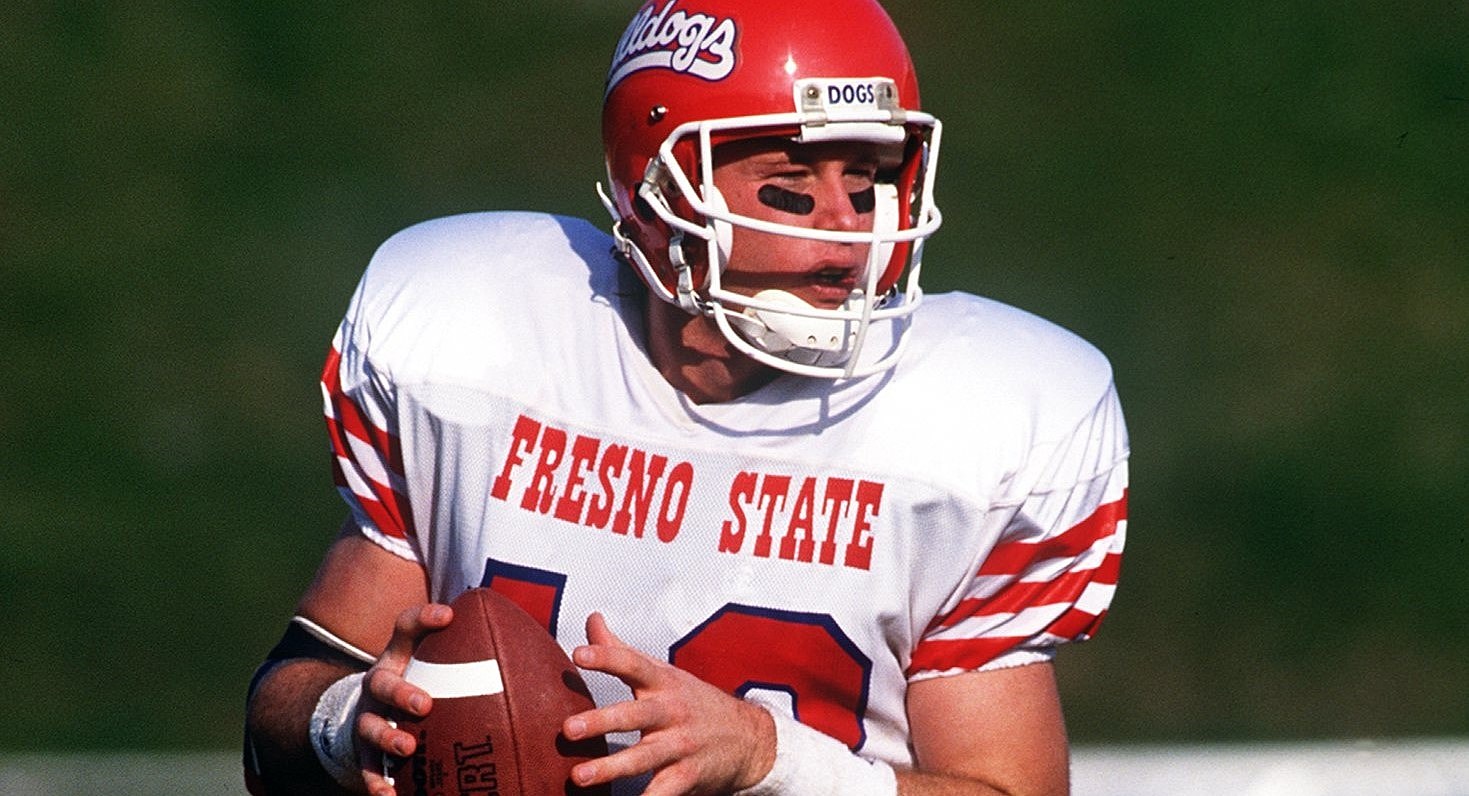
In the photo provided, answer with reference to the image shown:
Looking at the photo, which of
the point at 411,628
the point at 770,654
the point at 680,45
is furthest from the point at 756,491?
the point at 680,45

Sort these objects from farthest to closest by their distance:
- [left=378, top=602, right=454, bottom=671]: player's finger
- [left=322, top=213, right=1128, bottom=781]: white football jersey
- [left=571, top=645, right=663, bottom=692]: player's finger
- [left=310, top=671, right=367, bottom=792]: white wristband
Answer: [left=322, top=213, right=1128, bottom=781]: white football jersey → [left=310, top=671, right=367, bottom=792]: white wristband → [left=378, top=602, right=454, bottom=671]: player's finger → [left=571, top=645, right=663, bottom=692]: player's finger

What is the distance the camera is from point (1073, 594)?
241 centimetres

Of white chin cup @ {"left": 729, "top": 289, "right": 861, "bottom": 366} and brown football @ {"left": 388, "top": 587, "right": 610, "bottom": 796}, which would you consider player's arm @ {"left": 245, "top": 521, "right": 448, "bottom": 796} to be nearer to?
brown football @ {"left": 388, "top": 587, "right": 610, "bottom": 796}

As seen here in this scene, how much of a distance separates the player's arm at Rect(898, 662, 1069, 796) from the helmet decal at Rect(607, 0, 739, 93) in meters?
0.77

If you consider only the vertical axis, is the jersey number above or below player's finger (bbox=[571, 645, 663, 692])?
below

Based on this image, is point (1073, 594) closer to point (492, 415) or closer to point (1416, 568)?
point (492, 415)

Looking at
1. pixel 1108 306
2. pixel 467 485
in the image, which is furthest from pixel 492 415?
pixel 1108 306

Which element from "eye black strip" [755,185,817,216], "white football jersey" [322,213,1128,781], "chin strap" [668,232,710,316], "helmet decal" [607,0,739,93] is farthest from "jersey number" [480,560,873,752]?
"helmet decal" [607,0,739,93]

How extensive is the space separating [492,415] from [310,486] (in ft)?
9.04

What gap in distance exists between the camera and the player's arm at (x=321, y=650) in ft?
7.82

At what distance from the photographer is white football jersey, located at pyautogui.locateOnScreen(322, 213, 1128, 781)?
2330 millimetres

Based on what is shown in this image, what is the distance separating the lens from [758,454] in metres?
2.39

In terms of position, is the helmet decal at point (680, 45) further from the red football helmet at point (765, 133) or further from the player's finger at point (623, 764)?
the player's finger at point (623, 764)

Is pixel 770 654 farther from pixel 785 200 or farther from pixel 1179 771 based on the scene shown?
pixel 1179 771
